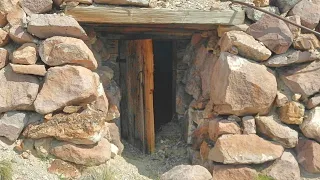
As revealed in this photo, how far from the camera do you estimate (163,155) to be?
450 centimetres

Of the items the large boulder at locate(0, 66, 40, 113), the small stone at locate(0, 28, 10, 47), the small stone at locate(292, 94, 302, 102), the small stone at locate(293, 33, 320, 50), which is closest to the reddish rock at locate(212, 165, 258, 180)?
the small stone at locate(292, 94, 302, 102)

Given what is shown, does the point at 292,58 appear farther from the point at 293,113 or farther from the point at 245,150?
the point at 245,150

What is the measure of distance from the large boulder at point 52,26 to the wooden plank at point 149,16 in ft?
0.41

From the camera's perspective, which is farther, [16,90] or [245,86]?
[245,86]

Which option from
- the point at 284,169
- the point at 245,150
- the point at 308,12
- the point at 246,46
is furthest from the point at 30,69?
the point at 308,12

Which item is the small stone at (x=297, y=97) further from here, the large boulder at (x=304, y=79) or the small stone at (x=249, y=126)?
A: the small stone at (x=249, y=126)

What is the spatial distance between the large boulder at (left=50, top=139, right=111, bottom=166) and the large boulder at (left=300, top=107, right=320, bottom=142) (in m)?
1.79

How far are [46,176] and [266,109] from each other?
199 cm

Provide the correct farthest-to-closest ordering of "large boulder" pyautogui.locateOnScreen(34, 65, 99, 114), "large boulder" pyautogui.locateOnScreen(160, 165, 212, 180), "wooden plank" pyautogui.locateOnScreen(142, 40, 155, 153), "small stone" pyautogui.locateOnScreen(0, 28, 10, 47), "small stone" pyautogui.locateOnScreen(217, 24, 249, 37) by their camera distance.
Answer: "wooden plank" pyautogui.locateOnScreen(142, 40, 155, 153), "small stone" pyautogui.locateOnScreen(217, 24, 249, 37), "small stone" pyautogui.locateOnScreen(0, 28, 10, 47), "large boulder" pyautogui.locateOnScreen(34, 65, 99, 114), "large boulder" pyautogui.locateOnScreen(160, 165, 212, 180)

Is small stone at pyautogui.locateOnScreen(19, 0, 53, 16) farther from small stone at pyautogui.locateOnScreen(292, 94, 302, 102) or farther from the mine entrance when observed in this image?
small stone at pyautogui.locateOnScreen(292, 94, 302, 102)

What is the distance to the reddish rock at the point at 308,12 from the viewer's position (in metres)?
3.69

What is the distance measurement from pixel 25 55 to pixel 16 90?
0.30 metres

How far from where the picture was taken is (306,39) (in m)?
3.65

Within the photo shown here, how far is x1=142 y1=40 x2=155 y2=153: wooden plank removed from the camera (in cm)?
450
